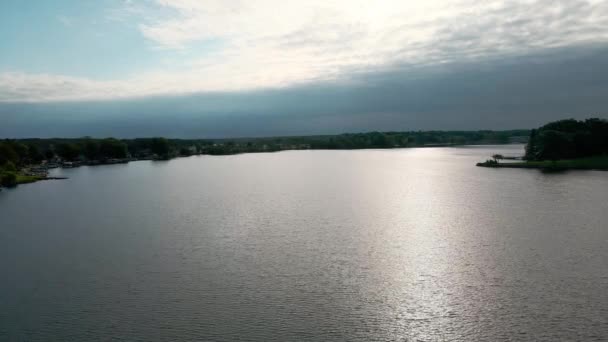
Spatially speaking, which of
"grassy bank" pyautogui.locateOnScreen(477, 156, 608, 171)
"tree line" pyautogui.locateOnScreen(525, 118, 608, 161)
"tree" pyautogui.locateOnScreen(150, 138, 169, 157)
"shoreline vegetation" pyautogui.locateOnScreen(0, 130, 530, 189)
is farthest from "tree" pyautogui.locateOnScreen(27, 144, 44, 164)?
"tree line" pyautogui.locateOnScreen(525, 118, 608, 161)

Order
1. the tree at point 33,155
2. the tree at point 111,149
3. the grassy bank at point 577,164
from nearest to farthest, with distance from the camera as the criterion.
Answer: the grassy bank at point 577,164 → the tree at point 33,155 → the tree at point 111,149

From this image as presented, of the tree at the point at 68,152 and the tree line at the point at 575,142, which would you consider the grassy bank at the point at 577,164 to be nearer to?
the tree line at the point at 575,142

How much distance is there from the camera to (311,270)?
17.1 meters

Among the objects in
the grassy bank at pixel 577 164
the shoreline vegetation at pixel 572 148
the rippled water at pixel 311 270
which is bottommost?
the rippled water at pixel 311 270

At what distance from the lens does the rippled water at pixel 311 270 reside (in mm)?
12805

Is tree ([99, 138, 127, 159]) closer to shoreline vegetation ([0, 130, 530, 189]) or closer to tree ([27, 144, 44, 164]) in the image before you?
shoreline vegetation ([0, 130, 530, 189])

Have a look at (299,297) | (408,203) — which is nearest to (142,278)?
(299,297)

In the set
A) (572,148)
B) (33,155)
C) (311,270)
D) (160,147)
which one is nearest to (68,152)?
(33,155)

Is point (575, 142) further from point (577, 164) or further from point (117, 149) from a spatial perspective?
point (117, 149)

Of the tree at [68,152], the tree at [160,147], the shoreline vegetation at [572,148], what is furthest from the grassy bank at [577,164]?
the tree at [68,152]

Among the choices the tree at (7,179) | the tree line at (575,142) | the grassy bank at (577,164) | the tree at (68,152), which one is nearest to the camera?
the tree at (7,179)

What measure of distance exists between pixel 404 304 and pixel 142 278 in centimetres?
914

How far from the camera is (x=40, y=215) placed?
31422mm

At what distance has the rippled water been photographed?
12805mm
